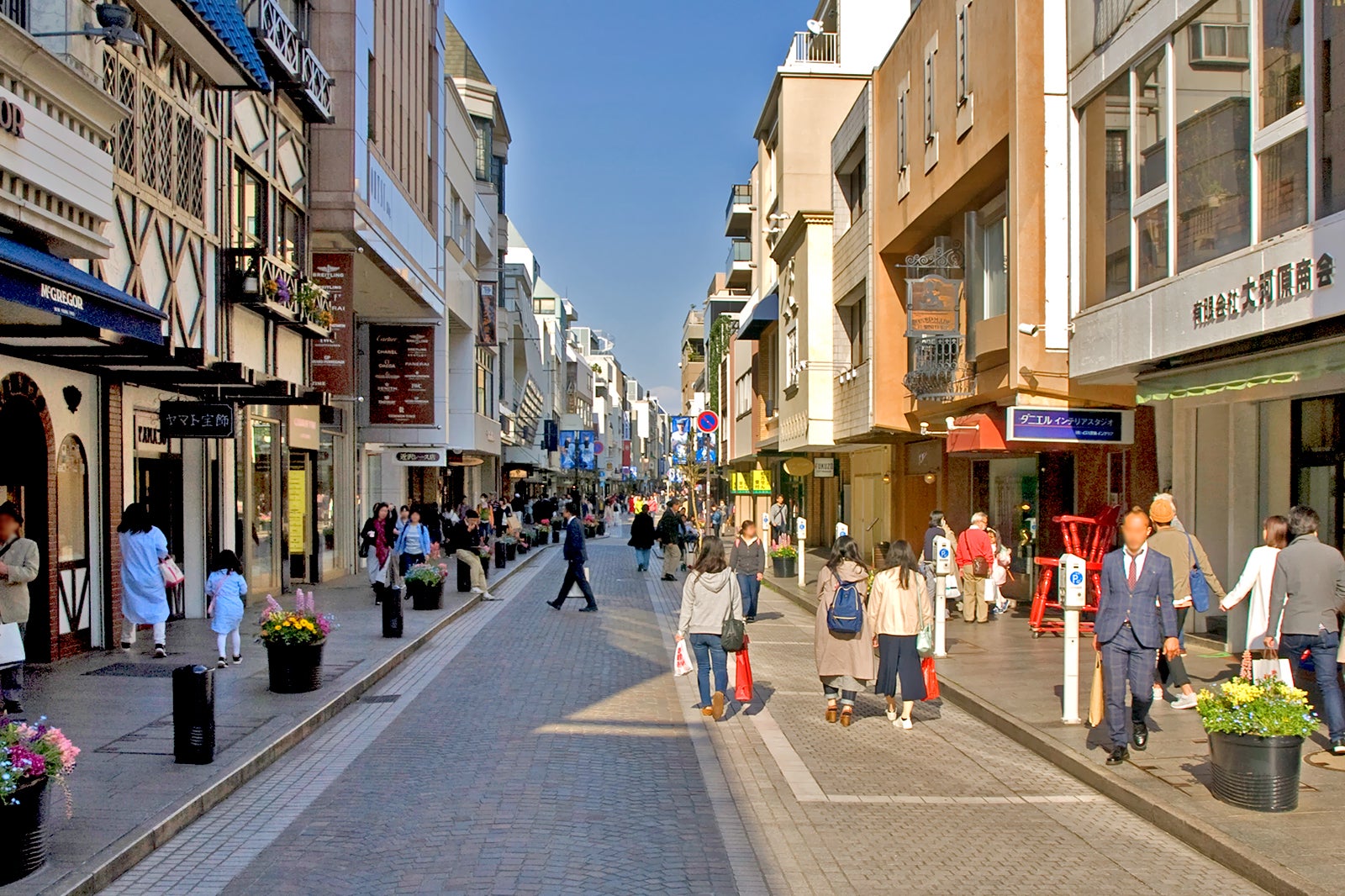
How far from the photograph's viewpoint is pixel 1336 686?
8203mm

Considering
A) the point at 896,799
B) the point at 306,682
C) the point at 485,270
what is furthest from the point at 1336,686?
the point at 485,270

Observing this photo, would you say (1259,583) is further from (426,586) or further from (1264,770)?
(426,586)

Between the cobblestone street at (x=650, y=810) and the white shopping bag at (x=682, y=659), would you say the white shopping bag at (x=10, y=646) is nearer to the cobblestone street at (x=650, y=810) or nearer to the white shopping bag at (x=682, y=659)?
the cobblestone street at (x=650, y=810)

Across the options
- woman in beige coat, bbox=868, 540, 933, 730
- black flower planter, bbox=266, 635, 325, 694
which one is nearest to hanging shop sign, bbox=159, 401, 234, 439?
black flower planter, bbox=266, 635, 325, 694

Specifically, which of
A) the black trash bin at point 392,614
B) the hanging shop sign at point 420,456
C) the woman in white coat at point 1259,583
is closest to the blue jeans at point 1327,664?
the woman in white coat at point 1259,583

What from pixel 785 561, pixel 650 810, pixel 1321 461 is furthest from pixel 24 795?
pixel 785 561

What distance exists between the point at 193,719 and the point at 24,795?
2437 millimetres

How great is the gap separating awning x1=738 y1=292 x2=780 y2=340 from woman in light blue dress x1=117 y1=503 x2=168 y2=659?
23.5 m

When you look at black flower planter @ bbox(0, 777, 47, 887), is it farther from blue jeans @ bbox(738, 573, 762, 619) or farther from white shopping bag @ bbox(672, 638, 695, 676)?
blue jeans @ bbox(738, 573, 762, 619)

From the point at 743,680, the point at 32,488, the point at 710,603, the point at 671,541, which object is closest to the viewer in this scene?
the point at 710,603

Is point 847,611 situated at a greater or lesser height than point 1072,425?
lesser

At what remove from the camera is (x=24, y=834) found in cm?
559

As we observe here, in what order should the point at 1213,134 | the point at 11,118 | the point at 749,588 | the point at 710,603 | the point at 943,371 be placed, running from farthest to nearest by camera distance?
the point at 943,371
the point at 749,588
the point at 1213,134
the point at 710,603
the point at 11,118

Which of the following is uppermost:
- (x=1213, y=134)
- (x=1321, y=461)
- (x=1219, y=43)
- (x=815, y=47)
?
(x=815, y=47)
